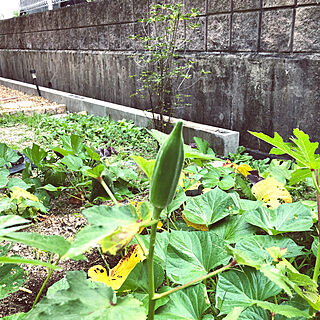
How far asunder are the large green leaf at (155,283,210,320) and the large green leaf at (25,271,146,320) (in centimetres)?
23

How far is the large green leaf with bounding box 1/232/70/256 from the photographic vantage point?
1.30ft

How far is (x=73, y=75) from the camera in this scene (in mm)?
7496

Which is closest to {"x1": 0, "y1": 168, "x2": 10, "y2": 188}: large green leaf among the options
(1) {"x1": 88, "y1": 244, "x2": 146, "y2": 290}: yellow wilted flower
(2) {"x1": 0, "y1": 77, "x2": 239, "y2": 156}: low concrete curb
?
(1) {"x1": 88, "y1": 244, "x2": 146, "y2": 290}: yellow wilted flower

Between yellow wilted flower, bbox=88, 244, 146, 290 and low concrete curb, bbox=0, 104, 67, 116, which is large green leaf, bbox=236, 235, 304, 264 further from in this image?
low concrete curb, bbox=0, 104, 67, 116

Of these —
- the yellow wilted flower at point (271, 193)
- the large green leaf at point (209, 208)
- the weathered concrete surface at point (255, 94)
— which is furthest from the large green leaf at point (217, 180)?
the weathered concrete surface at point (255, 94)

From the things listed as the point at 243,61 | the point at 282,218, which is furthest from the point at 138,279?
the point at 243,61

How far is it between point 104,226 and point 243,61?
11.6ft

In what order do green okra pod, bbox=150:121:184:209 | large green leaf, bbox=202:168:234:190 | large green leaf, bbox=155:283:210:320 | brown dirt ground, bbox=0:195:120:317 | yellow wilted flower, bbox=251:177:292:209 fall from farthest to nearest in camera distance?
large green leaf, bbox=202:168:234:190, yellow wilted flower, bbox=251:177:292:209, brown dirt ground, bbox=0:195:120:317, large green leaf, bbox=155:283:210:320, green okra pod, bbox=150:121:184:209

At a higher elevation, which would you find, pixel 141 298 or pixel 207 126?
pixel 141 298

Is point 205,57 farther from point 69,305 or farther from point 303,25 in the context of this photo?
point 69,305

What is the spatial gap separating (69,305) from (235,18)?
3.71 meters

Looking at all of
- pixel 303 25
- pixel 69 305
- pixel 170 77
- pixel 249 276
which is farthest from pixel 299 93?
pixel 69 305

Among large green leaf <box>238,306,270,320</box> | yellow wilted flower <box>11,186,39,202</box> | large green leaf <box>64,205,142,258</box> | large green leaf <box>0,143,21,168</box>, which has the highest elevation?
large green leaf <box>64,205,142,258</box>

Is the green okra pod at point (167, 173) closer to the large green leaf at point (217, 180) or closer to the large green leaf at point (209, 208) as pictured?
the large green leaf at point (209, 208)
